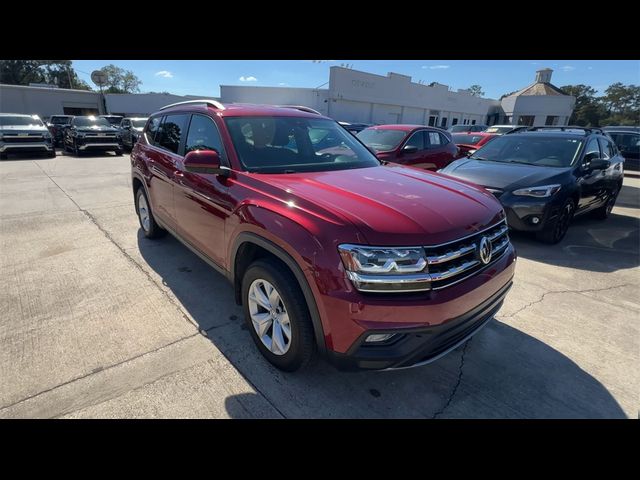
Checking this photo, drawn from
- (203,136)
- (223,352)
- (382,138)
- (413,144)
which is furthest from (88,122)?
(223,352)

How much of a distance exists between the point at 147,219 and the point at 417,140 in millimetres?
5974

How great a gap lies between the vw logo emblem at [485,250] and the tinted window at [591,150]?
15.9ft

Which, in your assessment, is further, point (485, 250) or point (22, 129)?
point (22, 129)

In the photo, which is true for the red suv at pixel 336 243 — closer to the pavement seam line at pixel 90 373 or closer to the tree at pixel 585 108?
the pavement seam line at pixel 90 373

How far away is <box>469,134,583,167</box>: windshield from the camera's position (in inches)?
225

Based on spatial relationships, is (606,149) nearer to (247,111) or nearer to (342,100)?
(247,111)

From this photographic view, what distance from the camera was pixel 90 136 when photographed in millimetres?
15430

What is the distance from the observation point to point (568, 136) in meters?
6.03

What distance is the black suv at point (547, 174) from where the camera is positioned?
5031 millimetres

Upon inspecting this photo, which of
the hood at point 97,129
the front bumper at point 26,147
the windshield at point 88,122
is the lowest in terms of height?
the front bumper at point 26,147

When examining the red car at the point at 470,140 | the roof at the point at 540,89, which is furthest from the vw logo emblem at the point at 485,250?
the roof at the point at 540,89
